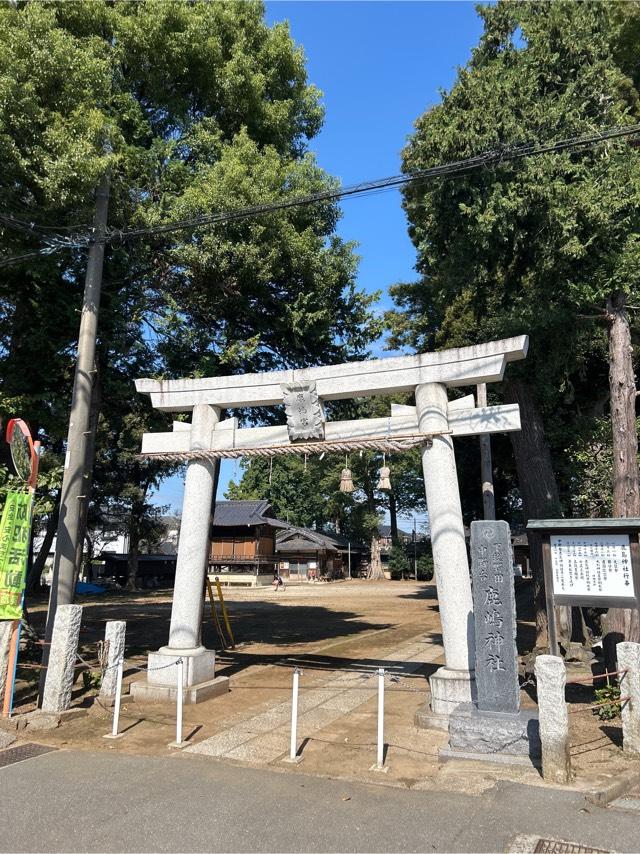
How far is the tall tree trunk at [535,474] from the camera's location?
1277cm

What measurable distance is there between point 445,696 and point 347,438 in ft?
12.6

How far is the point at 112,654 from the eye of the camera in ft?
28.0

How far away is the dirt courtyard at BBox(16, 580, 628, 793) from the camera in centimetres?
598

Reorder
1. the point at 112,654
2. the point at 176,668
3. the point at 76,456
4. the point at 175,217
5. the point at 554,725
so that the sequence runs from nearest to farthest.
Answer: the point at 554,725, the point at 112,654, the point at 176,668, the point at 76,456, the point at 175,217

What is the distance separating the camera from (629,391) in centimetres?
919

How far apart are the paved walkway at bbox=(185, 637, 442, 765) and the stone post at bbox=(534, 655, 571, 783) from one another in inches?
110

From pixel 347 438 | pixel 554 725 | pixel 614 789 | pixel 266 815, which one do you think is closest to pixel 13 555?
pixel 347 438

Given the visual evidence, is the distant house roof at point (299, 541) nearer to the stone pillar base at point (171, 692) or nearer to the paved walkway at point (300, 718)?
the paved walkway at point (300, 718)

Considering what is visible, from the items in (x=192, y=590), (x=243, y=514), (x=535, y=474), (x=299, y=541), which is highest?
(x=243, y=514)

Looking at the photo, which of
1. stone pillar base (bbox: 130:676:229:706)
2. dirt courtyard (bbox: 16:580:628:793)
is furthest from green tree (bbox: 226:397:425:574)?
stone pillar base (bbox: 130:676:229:706)

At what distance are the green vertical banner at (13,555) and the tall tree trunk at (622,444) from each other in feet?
28.4

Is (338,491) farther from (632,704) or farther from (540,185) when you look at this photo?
(632,704)

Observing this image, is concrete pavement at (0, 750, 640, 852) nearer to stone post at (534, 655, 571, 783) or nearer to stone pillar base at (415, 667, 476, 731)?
stone post at (534, 655, 571, 783)

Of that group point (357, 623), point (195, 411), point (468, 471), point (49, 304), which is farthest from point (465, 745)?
point (468, 471)
